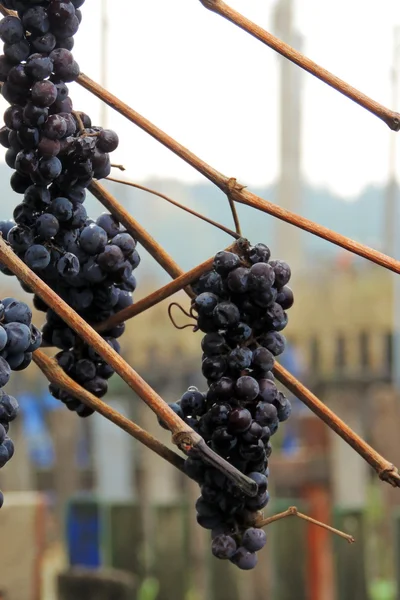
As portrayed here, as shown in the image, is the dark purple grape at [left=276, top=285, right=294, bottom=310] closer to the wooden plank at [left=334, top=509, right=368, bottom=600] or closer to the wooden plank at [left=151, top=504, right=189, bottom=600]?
the wooden plank at [left=334, top=509, right=368, bottom=600]

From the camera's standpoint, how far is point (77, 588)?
1.92m

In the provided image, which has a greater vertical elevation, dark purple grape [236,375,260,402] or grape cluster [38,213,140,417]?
grape cluster [38,213,140,417]

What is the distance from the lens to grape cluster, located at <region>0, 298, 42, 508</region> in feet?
1.52

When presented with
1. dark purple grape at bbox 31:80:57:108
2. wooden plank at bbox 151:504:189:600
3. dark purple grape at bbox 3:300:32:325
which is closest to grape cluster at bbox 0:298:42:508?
dark purple grape at bbox 3:300:32:325

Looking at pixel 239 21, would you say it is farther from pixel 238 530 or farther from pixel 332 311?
pixel 332 311

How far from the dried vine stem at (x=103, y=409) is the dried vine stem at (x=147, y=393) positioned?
5 cm

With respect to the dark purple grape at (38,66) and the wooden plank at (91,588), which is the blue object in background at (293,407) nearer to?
the wooden plank at (91,588)

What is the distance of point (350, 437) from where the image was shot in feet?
1.60

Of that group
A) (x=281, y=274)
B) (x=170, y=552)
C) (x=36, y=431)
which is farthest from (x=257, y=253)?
(x=36, y=431)

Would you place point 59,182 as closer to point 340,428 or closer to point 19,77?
point 19,77

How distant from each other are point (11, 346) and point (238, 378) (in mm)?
121

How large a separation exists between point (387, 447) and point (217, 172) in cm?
296

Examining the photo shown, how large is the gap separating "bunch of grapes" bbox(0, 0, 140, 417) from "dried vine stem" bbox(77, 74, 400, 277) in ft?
0.08

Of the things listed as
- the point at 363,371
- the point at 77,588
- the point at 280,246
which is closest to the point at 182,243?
the point at 280,246
